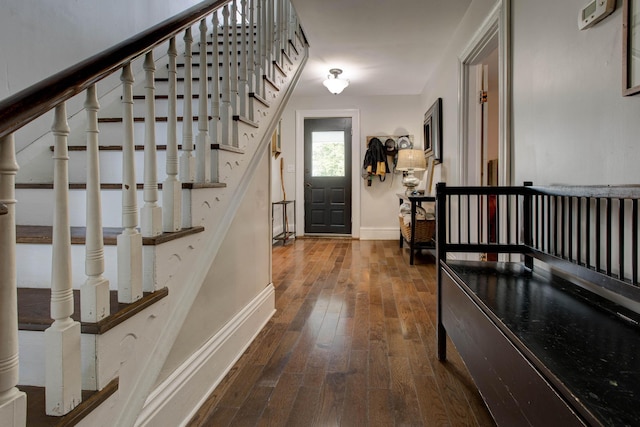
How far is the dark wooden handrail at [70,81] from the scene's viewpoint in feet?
1.91

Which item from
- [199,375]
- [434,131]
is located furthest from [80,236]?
[434,131]

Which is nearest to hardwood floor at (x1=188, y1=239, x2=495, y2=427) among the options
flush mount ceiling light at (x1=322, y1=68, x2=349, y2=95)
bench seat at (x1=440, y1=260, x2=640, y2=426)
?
bench seat at (x1=440, y1=260, x2=640, y2=426)

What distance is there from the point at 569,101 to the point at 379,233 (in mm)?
4454

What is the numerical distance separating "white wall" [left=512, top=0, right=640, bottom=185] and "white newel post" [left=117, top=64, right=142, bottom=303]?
1.53 meters

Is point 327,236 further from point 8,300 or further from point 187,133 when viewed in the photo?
point 8,300

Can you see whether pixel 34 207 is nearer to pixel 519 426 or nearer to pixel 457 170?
pixel 519 426

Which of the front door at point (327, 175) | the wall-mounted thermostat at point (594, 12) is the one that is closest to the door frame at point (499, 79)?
the wall-mounted thermostat at point (594, 12)

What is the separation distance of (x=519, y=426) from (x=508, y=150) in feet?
5.47

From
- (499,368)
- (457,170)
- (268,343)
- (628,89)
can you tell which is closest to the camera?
(499,368)

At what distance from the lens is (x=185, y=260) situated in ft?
3.82

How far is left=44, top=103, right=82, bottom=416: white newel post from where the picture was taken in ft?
2.28

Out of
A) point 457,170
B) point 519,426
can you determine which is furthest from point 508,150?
point 519,426

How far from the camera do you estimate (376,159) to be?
5625mm

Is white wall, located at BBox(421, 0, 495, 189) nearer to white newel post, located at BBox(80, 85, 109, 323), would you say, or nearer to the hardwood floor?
the hardwood floor
